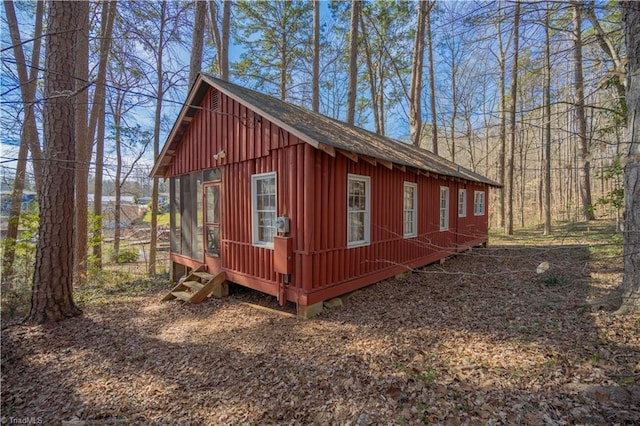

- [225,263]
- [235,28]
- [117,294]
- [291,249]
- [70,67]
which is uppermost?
[235,28]

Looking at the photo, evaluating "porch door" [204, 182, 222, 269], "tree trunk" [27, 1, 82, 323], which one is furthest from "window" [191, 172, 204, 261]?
"tree trunk" [27, 1, 82, 323]

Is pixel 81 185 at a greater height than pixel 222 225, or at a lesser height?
greater

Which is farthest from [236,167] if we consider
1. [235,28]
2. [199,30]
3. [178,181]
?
[235,28]

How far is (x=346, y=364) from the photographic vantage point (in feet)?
12.6

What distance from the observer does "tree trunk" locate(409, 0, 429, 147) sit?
Result: 43.6 ft

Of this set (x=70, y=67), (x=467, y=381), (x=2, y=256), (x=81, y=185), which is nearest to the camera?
(x=467, y=381)

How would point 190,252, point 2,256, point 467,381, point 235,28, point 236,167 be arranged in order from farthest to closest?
1. point 235,28
2. point 190,252
3. point 2,256
4. point 236,167
5. point 467,381

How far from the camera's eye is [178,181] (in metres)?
8.73

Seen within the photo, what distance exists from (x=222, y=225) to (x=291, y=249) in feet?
7.99

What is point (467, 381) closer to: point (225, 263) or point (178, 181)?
point (225, 263)

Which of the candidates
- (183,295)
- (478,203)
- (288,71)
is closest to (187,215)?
(183,295)

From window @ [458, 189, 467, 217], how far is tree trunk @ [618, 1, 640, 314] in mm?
6894

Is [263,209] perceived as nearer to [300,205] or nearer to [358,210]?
[300,205]

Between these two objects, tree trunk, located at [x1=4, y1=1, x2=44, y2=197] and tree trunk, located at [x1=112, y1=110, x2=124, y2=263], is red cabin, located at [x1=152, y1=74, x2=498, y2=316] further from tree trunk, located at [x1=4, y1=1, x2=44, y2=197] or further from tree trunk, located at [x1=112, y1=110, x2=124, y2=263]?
tree trunk, located at [x1=112, y1=110, x2=124, y2=263]
